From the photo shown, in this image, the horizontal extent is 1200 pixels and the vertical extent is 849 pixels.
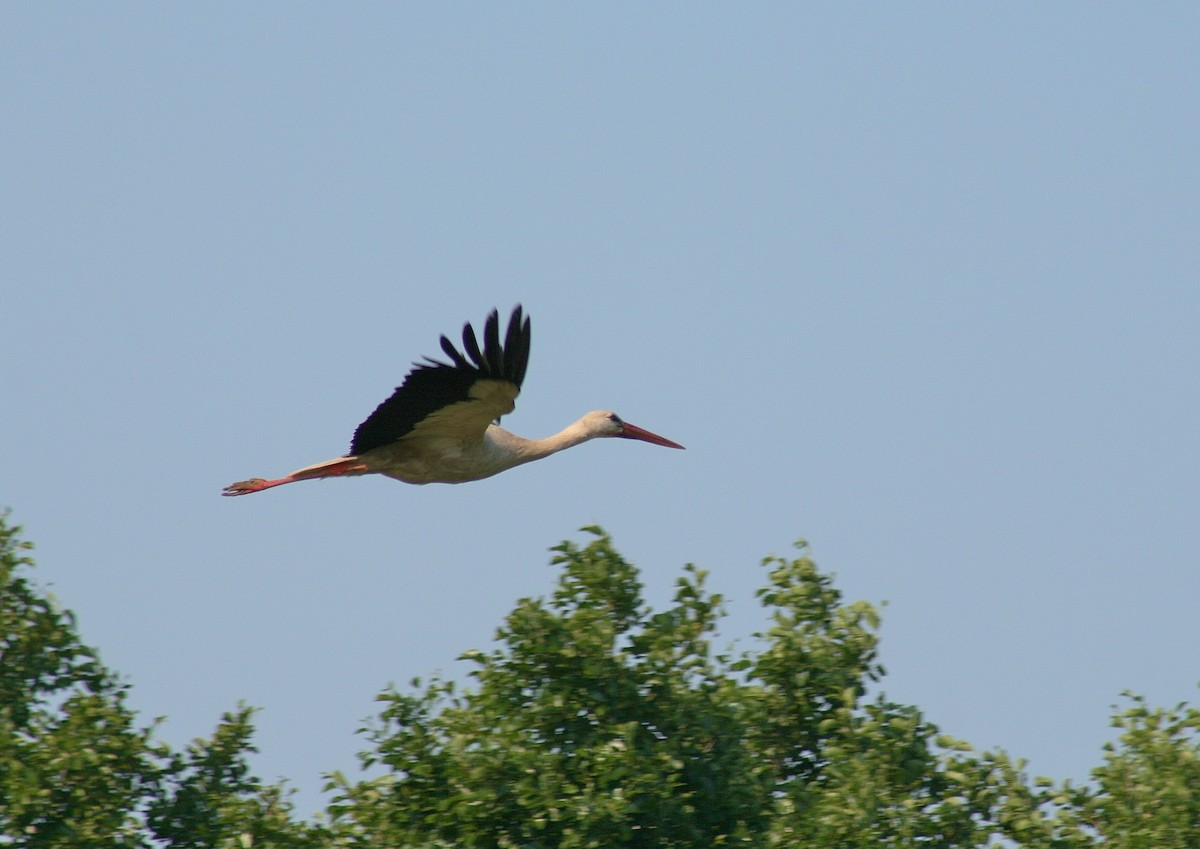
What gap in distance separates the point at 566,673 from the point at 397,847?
1.22 m

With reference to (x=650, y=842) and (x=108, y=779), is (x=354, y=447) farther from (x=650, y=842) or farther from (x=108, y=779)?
(x=650, y=842)

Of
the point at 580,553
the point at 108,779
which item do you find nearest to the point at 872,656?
the point at 580,553

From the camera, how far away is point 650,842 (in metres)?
9.64

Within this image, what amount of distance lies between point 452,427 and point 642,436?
2995 mm

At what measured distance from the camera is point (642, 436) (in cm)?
1473

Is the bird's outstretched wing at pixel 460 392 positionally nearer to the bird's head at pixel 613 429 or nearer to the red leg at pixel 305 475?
the red leg at pixel 305 475

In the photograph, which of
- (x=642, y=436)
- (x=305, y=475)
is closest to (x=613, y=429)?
(x=642, y=436)

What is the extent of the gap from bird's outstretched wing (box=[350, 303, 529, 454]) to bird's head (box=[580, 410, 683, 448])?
6.33 ft

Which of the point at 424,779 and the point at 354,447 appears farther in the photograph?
the point at 354,447

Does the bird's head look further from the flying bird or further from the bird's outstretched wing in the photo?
the bird's outstretched wing

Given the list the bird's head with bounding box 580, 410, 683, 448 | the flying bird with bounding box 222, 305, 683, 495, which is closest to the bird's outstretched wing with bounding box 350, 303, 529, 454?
the flying bird with bounding box 222, 305, 683, 495

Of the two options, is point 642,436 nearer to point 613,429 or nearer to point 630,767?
point 613,429

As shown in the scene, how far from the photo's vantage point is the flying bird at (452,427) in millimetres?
10969

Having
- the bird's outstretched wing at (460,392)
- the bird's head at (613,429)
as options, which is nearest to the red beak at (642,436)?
the bird's head at (613,429)
